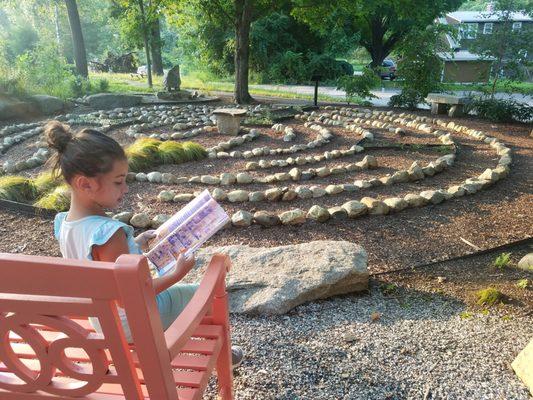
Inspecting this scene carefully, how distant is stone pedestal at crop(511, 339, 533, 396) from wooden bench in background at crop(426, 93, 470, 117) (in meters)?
10.2

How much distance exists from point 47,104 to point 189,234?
1235cm

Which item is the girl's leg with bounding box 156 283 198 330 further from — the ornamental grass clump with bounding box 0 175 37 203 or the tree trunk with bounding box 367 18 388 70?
the tree trunk with bounding box 367 18 388 70

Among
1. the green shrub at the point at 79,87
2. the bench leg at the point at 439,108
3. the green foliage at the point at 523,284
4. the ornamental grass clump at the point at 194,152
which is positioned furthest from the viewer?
the green shrub at the point at 79,87

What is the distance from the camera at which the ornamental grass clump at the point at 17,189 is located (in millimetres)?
5661

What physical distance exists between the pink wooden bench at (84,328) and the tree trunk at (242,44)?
13311mm

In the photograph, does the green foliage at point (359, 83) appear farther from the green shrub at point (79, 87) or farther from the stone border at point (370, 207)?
the green shrub at point (79, 87)

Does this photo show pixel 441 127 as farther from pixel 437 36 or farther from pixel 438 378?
pixel 438 378

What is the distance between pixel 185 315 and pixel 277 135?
8103 millimetres

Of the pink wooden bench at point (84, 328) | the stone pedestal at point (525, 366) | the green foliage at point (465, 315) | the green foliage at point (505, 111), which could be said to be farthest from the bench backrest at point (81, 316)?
the green foliage at point (505, 111)

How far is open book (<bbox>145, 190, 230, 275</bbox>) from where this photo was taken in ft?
6.79

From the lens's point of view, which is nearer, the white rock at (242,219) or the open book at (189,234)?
the open book at (189,234)

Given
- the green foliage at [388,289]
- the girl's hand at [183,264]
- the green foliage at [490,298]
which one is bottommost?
the green foliage at [388,289]

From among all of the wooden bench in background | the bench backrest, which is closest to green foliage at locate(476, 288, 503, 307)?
the bench backrest

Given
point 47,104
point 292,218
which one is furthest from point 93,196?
point 47,104
